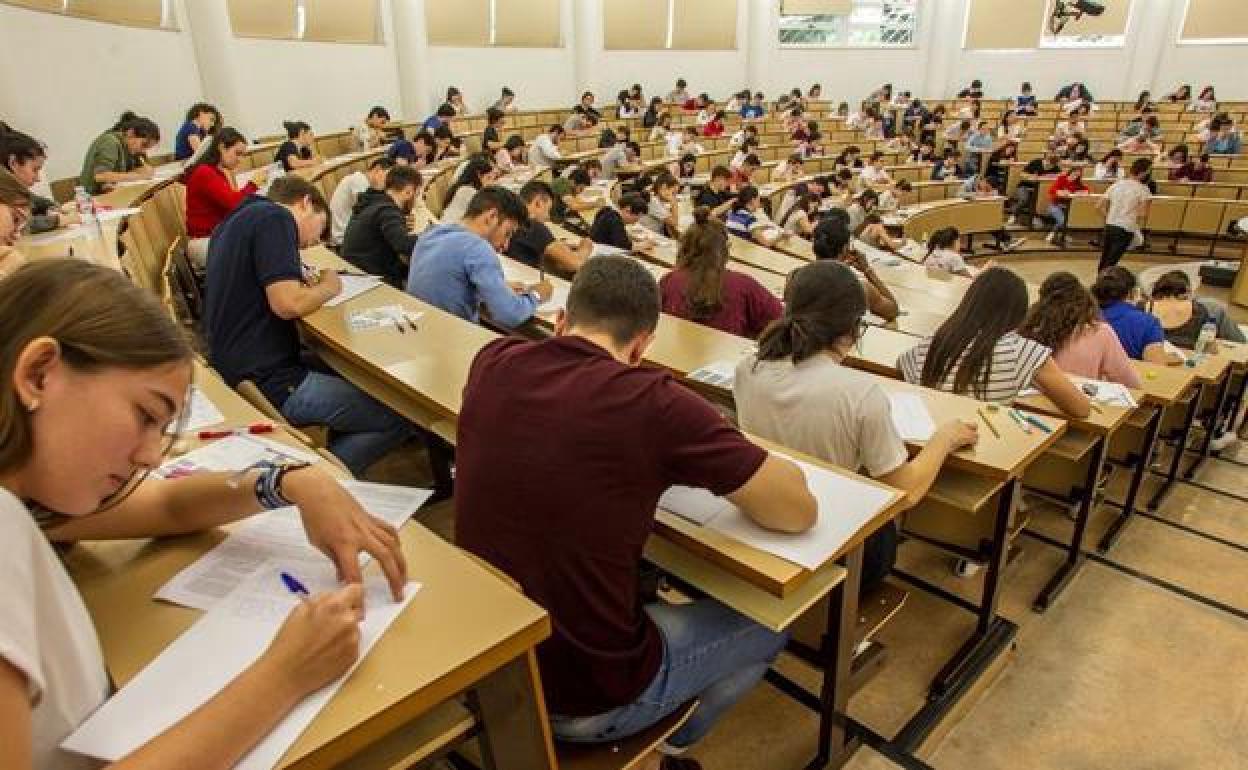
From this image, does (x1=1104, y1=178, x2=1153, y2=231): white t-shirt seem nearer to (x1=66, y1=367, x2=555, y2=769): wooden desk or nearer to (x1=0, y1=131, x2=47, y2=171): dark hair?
(x1=66, y1=367, x2=555, y2=769): wooden desk

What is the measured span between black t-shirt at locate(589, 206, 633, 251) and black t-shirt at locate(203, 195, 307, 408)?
9.35 ft

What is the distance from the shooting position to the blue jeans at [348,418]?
2938 millimetres

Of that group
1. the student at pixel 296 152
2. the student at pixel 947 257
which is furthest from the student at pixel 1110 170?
the student at pixel 296 152

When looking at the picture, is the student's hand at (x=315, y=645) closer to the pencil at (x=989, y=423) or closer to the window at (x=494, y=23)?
the pencil at (x=989, y=423)

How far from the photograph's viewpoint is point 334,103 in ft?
36.3

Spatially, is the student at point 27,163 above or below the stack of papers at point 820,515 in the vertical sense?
above

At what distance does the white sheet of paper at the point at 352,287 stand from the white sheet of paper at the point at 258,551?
2.12 m

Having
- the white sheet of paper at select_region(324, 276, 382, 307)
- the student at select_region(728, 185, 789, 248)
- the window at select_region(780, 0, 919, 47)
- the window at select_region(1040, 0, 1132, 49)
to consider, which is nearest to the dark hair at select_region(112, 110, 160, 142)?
the white sheet of paper at select_region(324, 276, 382, 307)

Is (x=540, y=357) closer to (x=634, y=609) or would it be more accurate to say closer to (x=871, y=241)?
(x=634, y=609)

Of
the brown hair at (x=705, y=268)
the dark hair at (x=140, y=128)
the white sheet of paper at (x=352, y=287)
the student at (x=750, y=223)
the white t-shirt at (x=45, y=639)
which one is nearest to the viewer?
the white t-shirt at (x=45, y=639)

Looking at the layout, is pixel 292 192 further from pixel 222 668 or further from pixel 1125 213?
pixel 1125 213

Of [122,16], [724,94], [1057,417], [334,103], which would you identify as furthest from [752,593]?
[724,94]

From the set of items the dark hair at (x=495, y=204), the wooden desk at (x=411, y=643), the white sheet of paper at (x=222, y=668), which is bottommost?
the wooden desk at (x=411, y=643)

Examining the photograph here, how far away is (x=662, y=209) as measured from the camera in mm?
6961
